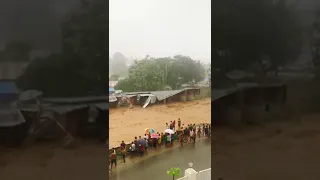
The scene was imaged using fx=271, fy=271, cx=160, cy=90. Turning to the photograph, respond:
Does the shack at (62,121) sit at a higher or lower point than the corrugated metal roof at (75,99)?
lower

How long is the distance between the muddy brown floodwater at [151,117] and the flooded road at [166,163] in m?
0.16

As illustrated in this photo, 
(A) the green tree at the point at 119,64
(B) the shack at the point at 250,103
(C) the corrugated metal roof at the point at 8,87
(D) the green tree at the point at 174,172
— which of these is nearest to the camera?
(C) the corrugated metal roof at the point at 8,87

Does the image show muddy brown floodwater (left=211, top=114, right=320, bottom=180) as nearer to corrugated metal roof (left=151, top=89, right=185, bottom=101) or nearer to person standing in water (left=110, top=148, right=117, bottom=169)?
corrugated metal roof (left=151, top=89, right=185, bottom=101)

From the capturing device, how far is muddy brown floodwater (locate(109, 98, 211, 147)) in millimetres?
1544

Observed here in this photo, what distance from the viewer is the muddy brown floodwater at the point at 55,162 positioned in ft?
3.91

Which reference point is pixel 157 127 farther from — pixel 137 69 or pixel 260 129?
pixel 260 129

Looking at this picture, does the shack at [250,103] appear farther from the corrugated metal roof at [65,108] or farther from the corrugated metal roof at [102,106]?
the corrugated metal roof at [65,108]

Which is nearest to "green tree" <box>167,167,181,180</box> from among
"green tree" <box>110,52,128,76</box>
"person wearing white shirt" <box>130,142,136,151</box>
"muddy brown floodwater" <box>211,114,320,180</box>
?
"person wearing white shirt" <box>130,142,136,151</box>

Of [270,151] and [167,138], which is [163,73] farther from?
[270,151]

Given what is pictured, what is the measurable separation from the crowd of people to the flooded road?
45 mm

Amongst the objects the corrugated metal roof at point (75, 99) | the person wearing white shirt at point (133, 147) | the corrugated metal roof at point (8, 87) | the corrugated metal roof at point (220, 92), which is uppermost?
the corrugated metal roof at point (8, 87)

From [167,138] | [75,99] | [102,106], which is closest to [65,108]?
[75,99]

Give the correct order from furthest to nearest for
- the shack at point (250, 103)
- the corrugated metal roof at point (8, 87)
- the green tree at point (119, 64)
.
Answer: the green tree at point (119, 64)
the shack at point (250, 103)
the corrugated metal roof at point (8, 87)

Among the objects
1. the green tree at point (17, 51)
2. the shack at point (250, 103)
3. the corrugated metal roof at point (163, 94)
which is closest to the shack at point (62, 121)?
the green tree at point (17, 51)
